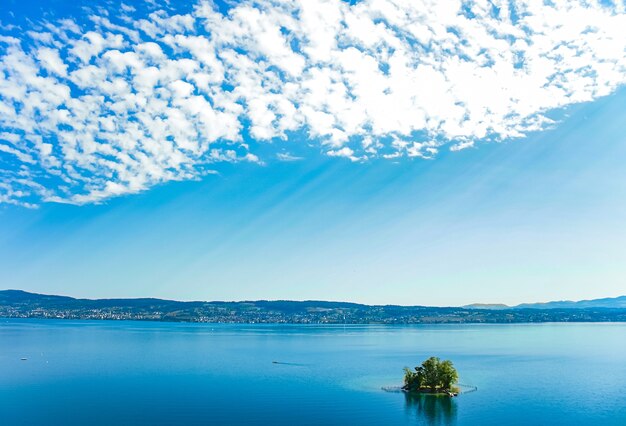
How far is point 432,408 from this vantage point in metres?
69.2

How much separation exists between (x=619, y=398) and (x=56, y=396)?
84.6 m

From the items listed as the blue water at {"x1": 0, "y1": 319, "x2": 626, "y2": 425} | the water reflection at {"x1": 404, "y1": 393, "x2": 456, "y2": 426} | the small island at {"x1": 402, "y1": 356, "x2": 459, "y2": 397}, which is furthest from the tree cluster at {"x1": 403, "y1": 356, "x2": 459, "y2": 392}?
the blue water at {"x1": 0, "y1": 319, "x2": 626, "y2": 425}

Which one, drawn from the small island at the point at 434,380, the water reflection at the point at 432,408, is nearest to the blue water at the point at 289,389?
the water reflection at the point at 432,408

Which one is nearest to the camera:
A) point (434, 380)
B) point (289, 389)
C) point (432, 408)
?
point (432, 408)

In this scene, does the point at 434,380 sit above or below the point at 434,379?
below

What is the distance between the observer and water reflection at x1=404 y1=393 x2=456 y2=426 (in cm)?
6322

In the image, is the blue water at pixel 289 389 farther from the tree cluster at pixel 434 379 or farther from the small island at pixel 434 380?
the tree cluster at pixel 434 379

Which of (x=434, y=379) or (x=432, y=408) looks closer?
(x=432, y=408)

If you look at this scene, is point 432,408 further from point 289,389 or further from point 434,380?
point 289,389

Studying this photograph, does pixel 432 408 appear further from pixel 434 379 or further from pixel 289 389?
pixel 289 389

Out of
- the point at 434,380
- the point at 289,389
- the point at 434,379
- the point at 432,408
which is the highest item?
the point at 434,379

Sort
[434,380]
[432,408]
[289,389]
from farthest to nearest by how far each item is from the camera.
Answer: [289,389]
[434,380]
[432,408]

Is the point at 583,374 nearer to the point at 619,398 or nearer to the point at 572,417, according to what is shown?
the point at 619,398

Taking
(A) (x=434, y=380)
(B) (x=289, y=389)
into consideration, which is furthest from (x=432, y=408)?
(B) (x=289, y=389)
